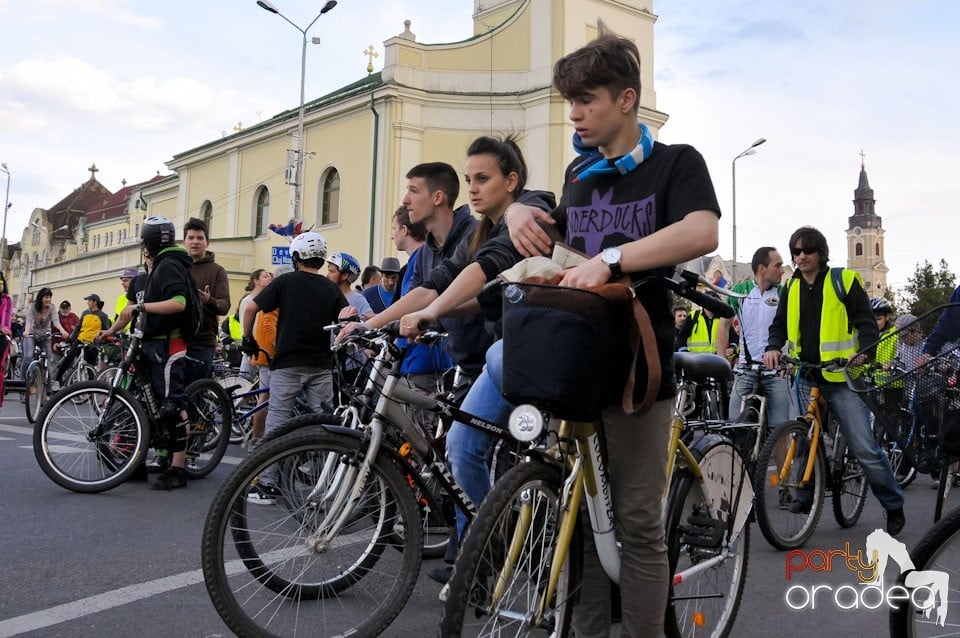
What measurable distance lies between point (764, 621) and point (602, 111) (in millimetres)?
2600

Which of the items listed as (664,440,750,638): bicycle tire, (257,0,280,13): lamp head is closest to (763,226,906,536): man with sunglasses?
(664,440,750,638): bicycle tire

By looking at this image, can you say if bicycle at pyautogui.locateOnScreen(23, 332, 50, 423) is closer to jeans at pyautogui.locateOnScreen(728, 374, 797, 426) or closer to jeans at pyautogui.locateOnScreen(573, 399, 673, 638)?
jeans at pyautogui.locateOnScreen(728, 374, 797, 426)

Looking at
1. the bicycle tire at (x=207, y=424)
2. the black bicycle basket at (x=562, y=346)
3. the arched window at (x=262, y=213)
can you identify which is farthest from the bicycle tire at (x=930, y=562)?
the arched window at (x=262, y=213)

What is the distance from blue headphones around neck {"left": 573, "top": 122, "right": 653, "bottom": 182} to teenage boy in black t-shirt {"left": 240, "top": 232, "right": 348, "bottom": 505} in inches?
157

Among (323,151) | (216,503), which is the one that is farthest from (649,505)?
(323,151)

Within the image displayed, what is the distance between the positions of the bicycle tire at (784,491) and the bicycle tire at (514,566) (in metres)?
2.89

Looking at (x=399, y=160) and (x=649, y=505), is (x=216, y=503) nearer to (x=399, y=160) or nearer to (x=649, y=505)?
(x=649, y=505)

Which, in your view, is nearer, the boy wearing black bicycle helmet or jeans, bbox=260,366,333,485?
jeans, bbox=260,366,333,485

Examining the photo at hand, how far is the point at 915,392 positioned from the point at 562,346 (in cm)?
162

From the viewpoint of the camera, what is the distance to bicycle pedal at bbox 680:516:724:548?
11.2 feet

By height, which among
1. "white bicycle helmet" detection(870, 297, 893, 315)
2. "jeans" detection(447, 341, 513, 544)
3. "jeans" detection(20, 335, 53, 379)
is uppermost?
"white bicycle helmet" detection(870, 297, 893, 315)

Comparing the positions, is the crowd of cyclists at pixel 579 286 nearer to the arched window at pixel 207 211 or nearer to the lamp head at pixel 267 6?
the lamp head at pixel 267 6

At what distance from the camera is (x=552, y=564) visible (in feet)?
9.23

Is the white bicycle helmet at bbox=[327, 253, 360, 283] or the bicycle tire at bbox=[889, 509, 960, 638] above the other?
the white bicycle helmet at bbox=[327, 253, 360, 283]
